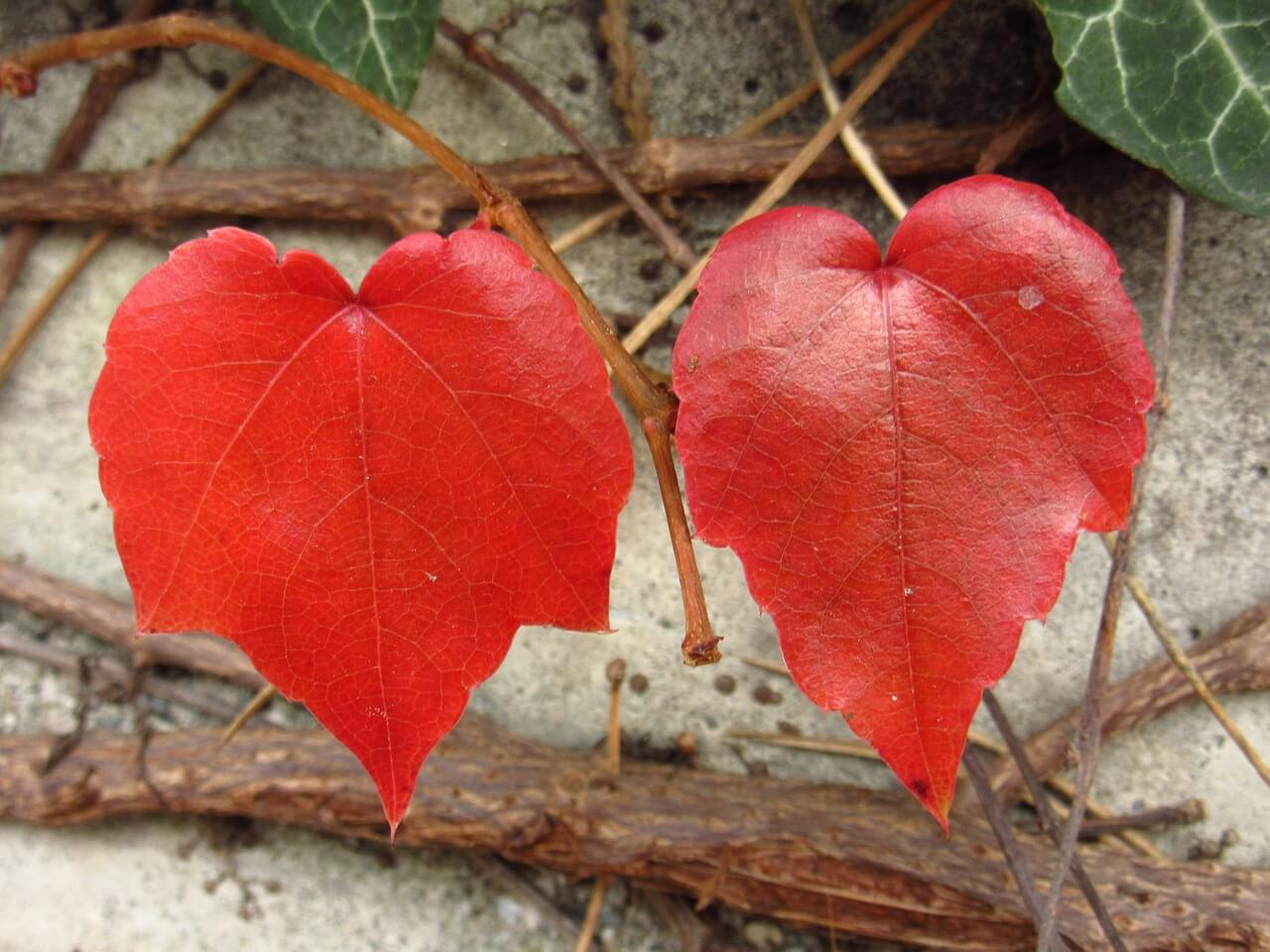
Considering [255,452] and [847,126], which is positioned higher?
[847,126]

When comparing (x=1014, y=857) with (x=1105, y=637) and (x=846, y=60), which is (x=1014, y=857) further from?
(x=846, y=60)

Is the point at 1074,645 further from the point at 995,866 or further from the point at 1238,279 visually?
the point at 1238,279

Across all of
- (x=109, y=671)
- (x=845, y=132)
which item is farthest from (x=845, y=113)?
(x=109, y=671)

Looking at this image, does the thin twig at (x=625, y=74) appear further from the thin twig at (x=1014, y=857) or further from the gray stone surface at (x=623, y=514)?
the thin twig at (x=1014, y=857)

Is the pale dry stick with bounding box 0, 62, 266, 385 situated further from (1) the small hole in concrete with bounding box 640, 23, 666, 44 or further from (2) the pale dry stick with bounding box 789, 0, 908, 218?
(2) the pale dry stick with bounding box 789, 0, 908, 218

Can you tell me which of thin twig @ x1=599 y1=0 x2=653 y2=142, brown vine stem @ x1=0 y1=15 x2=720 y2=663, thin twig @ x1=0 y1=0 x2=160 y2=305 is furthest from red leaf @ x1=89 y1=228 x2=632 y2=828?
thin twig @ x1=0 y1=0 x2=160 y2=305

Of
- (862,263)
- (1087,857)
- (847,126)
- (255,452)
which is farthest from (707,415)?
(1087,857)
